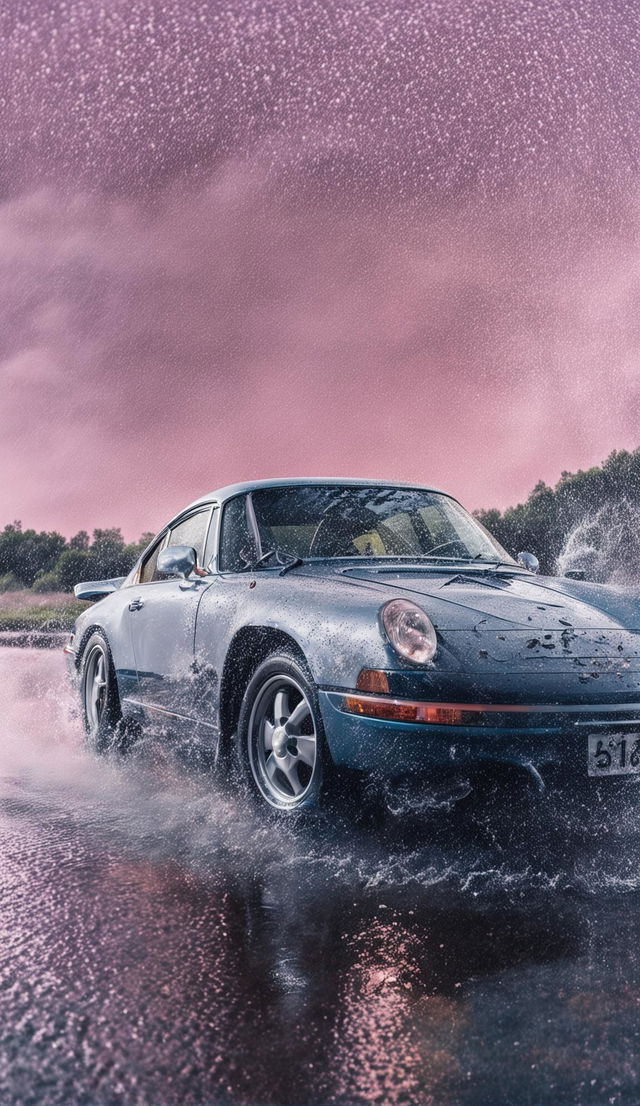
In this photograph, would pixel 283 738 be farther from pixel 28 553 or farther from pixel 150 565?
pixel 28 553

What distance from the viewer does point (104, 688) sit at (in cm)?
654

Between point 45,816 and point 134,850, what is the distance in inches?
34.0

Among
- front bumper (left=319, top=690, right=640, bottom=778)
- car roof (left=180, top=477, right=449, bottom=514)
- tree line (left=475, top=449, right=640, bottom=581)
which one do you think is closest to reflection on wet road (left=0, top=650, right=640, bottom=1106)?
front bumper (left=319, top=690, right=640, bottom=778)

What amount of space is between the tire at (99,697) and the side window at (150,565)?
482 mm

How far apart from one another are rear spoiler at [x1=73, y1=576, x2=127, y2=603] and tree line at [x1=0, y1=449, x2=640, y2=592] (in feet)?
111

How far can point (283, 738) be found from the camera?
13.7 ft

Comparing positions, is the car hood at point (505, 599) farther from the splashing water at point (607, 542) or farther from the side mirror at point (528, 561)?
the splashing water at point (607, 542)

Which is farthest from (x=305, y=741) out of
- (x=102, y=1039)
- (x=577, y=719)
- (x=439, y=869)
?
(x=102, y=1039)

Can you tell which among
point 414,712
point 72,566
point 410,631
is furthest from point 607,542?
point 72,566

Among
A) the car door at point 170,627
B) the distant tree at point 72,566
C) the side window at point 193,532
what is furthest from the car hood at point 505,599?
the distant tree at point 72,566

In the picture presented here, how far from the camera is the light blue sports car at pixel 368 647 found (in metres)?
3.62

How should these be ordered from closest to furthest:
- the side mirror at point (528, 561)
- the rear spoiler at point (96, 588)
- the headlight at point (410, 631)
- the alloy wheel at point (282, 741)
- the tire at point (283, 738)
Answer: the headlight at point (410, 631), the tire at point (283, 738), the alloy wheel at point (282, 741), the side mirror at point (528, 561), the rear spoiler at point (96, 588)

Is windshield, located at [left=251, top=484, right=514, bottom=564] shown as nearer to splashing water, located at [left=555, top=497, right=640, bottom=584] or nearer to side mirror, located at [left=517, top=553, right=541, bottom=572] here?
side mirror, located at [left=517, top=553, right=541, bottom=572]

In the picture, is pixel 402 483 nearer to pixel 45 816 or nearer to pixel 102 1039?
pixel 45 816
